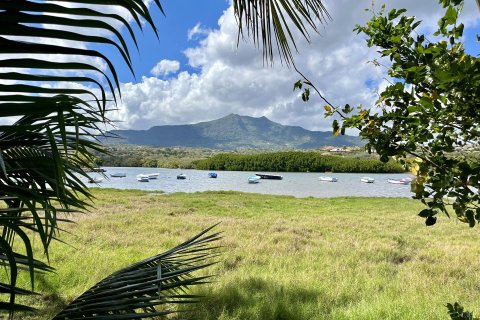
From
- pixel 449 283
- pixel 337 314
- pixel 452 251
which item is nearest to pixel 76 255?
pixel 337 314

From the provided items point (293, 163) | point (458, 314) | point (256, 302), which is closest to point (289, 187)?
point (256, 302)

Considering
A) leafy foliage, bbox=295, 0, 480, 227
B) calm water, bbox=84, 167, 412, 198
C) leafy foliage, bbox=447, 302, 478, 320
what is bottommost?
calm water, bbox=84, 167, 412, 198

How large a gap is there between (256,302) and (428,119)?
450 centimetres

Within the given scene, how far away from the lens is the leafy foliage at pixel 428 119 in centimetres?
137

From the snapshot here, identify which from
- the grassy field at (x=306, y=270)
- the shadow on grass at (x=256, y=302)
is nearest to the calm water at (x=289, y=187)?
the grassy field at (x=306, y=270)

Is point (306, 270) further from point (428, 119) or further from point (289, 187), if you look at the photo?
point (289, 187)

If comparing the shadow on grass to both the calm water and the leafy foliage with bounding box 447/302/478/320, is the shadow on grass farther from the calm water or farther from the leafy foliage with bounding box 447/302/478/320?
the calm water

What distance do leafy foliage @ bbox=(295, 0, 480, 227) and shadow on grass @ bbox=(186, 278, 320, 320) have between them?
3.74 meters

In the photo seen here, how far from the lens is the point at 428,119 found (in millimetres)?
1493

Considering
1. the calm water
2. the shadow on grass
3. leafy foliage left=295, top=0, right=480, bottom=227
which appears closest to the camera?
leafy foliage left=295, top=0, right=480, bottom=227

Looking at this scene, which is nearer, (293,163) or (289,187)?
(289,187)

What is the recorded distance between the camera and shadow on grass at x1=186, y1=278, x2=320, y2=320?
500cm

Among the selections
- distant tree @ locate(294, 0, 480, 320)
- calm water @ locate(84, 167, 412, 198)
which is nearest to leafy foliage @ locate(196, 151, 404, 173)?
calm water @ locate(84, 167, 412, 198)

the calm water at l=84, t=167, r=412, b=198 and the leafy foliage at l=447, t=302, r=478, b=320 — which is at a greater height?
the leafy foliage at l=447, t=302, r=478, b=320
